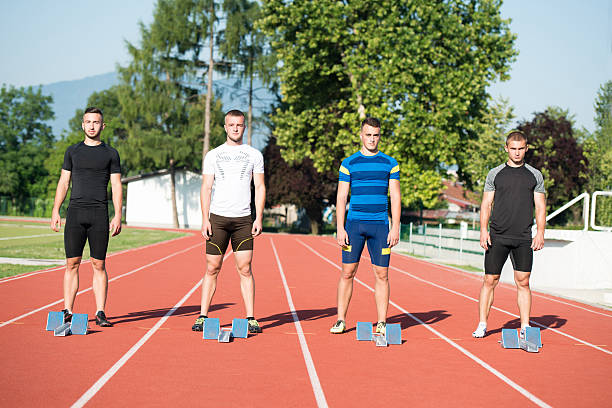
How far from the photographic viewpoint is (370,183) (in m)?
6.47

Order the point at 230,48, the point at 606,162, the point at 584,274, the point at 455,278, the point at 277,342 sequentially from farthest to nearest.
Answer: the point at 230,48 → the point at 606,162 → the point at 455,278 → the point at 584,274 → the point at 277,342

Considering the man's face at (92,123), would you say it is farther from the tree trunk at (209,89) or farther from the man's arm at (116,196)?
the tree trunk at (209,89)

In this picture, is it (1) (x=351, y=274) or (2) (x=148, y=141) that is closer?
(1) (x=351, y=274)

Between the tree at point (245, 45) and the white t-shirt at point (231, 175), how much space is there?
3742cm

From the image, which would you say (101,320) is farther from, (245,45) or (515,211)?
(245,45)

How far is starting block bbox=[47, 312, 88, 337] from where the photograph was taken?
6.15 meters

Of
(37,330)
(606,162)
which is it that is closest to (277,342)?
(37,330)

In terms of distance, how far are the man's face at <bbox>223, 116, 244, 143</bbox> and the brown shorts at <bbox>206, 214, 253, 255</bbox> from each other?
2.56 ft

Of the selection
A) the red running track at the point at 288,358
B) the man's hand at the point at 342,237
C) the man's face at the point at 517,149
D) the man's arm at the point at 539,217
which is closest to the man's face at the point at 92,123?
the red running track at the point at 288,358

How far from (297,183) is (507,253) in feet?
124

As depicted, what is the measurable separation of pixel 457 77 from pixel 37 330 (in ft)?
71.8

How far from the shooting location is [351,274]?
6707mm

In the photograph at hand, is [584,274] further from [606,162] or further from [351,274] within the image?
[606,162]

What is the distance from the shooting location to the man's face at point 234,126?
635cm
